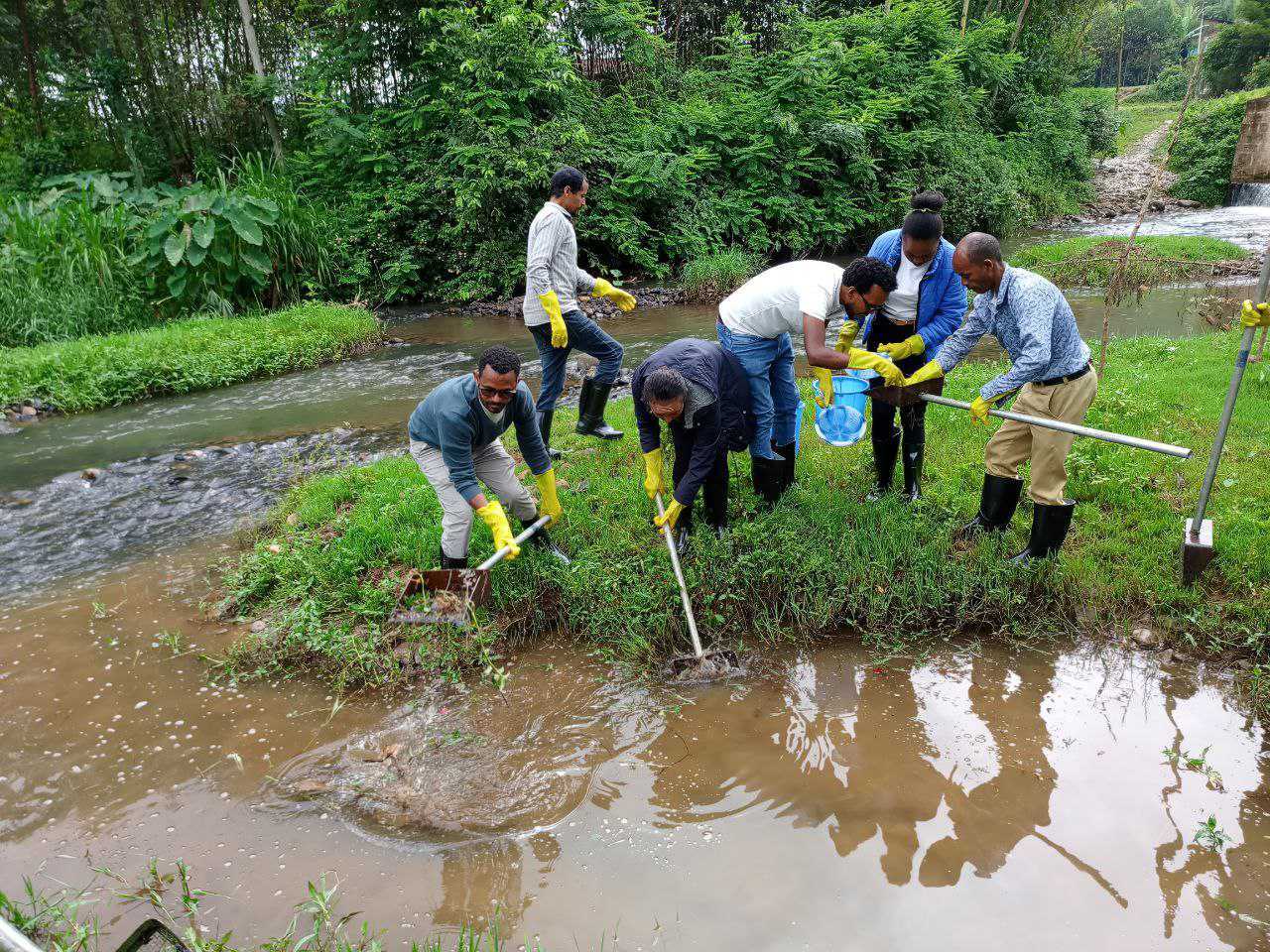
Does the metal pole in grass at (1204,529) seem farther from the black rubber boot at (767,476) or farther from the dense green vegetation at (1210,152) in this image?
the dense green vegetation at (1210,152)

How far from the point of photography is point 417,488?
16.8 feet

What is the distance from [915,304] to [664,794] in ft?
9.49

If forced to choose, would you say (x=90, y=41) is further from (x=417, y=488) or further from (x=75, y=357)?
(x=417, y=488)

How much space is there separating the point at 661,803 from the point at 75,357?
27.8 ft

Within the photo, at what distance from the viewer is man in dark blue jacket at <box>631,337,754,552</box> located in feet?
12.2

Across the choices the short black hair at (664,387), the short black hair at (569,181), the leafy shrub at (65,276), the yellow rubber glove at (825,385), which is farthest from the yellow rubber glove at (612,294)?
the leafy shrub at (65,276)

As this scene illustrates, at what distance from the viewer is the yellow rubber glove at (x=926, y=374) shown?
409 centimetres

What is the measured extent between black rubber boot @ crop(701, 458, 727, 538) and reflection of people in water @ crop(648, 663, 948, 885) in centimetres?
112

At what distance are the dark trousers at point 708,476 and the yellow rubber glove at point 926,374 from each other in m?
1.08

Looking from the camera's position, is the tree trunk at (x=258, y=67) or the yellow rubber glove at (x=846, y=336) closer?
the yellow rubber glove at (x=846, y=336)

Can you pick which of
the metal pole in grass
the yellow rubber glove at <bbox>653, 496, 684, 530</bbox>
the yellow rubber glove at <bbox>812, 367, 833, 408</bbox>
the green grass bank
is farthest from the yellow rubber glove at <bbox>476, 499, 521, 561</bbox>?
the metal pole in grass

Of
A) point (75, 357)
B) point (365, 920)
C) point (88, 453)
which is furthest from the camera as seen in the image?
point (75, 357)

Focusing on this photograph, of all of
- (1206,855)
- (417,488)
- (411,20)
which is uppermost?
(411,20)

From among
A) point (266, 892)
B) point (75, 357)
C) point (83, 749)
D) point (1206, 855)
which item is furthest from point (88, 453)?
point (1206, 855)
